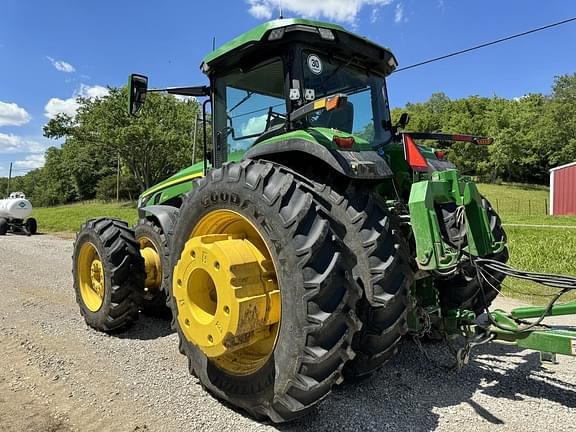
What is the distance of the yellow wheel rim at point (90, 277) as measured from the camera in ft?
14.9

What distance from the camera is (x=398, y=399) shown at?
117 inches

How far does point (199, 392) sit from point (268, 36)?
2588 millimetres

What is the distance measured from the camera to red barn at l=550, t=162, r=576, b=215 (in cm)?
3070

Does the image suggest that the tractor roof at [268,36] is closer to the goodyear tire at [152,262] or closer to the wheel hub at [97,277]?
the goodyear tire at [152,262]

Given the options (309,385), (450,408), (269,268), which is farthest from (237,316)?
(450,408)

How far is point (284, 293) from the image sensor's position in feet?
7.86

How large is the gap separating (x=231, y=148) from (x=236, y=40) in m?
0.92

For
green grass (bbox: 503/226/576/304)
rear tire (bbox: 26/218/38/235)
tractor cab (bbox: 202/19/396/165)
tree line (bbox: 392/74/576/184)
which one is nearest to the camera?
tractor cab (bbox: 202/19/396/165)

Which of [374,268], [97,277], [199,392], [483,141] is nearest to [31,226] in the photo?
[97,277]

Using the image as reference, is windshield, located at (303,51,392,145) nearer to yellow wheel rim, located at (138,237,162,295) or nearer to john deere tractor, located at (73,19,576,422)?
john deere tractor, located at (73,19,576,422)

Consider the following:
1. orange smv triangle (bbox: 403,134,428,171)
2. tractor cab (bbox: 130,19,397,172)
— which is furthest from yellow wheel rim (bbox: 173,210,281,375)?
orange smv triangle (bbox: 403,134,428,171)

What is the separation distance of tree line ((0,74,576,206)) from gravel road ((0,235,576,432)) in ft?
54.4

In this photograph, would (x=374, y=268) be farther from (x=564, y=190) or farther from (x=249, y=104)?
(x=564, y=190)

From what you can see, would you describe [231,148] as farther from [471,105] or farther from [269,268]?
[471,105]
